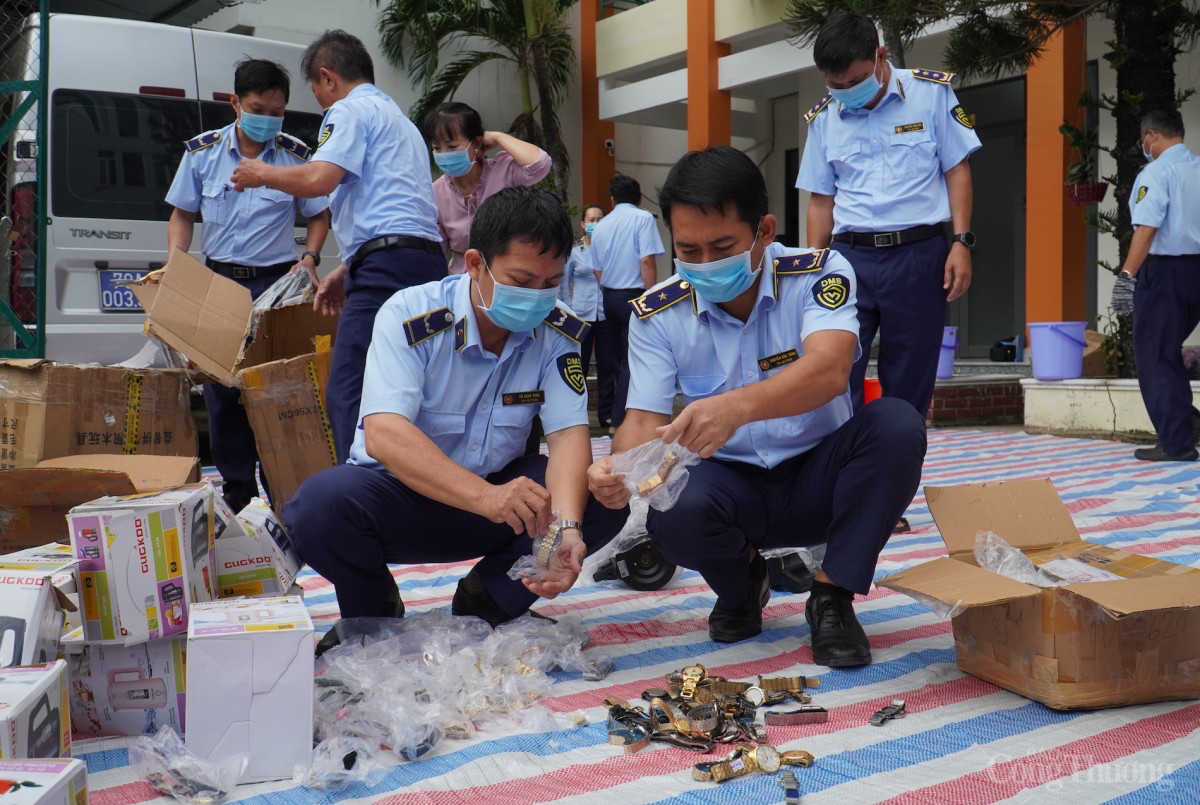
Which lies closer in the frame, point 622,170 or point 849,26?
point 849,26

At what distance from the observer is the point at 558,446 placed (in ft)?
7.97

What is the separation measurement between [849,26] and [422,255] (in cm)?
153

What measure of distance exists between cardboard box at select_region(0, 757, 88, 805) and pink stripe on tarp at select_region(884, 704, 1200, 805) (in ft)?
3.64

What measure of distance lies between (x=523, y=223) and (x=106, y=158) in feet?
12.2

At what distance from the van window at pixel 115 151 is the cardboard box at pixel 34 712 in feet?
13.0

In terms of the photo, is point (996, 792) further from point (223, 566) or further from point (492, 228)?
point (223, 566)

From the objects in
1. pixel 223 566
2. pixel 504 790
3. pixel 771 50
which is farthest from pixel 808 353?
pixel 771 50

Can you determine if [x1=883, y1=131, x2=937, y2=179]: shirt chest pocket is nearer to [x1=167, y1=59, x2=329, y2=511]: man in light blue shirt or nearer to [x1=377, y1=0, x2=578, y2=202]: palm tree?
[x1=167, y1=59, x2=329, y2=511]: man in light blue shirt

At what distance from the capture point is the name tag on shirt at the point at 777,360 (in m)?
2.46

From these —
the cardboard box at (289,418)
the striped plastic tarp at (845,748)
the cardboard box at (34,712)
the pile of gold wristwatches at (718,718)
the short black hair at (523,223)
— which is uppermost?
the short black hair at (523,223)

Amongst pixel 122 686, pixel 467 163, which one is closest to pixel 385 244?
pixel 467 163

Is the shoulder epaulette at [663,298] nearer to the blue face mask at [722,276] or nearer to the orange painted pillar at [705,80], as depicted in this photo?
the blue face mask at [722,276]

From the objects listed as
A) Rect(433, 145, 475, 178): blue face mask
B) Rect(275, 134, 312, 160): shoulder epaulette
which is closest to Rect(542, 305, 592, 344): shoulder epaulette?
Rect(433, 145, 475, 178): blue face mask

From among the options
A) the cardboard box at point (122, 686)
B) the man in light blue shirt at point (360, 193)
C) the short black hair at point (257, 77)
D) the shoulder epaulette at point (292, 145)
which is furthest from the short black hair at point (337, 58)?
the cardboard box at point (122, 686)
